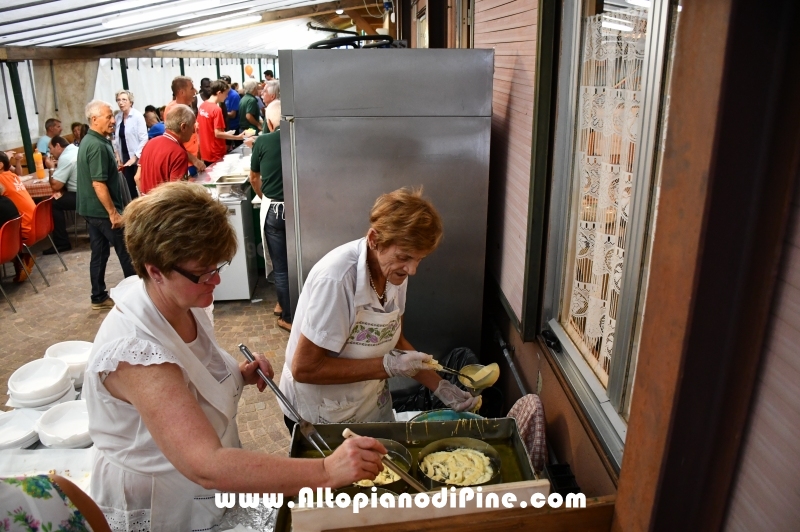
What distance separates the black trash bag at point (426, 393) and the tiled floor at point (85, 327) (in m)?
0.91

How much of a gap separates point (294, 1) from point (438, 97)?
667cm

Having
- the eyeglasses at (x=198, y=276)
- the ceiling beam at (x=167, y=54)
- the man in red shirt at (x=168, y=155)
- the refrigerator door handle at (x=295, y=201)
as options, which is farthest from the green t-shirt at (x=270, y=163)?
the ceiling beam at (x=167, y=54)

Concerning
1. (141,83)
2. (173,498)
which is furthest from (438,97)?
(141,83)

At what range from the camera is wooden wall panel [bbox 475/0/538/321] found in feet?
9.25

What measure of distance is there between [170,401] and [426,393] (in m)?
2.19

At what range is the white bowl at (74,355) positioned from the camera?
10.1 feet

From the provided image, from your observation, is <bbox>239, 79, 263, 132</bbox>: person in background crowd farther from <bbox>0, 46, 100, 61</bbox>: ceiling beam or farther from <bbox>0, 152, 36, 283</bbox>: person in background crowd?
<bbox>0, 152, 36, 283</bbox>: person in background crowd

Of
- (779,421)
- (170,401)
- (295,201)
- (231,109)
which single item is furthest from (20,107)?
(779,421)

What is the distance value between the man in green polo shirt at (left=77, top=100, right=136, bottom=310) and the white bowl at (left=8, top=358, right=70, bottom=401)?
2.62m

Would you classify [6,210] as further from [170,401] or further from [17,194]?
[170,401]

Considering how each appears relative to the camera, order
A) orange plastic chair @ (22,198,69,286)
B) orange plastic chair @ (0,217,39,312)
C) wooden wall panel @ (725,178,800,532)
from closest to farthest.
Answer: wooden wall panel @ (725,178,800,532), orange plastic chair @ (0,217,39,312), orange plastic chair @ (22,198,69,286)

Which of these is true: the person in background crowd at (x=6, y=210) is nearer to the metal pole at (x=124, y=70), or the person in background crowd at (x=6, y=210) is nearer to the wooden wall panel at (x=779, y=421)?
the wooden wall panel at (x=779, y=421)

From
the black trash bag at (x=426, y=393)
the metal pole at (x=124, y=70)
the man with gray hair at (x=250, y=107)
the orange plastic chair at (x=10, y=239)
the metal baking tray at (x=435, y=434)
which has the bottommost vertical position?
the black trash bag at (x=426, y=393)

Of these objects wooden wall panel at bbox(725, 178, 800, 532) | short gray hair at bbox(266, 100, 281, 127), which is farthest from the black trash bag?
short gray hair at bbox(266, 100, 281, 127)
